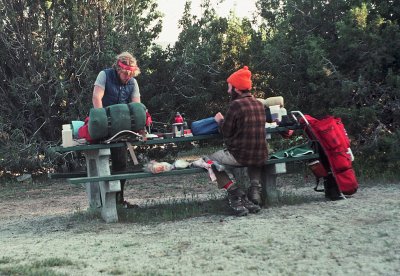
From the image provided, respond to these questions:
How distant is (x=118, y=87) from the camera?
22.1ft

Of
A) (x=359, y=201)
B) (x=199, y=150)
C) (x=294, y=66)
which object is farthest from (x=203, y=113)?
(x=359, y=201)

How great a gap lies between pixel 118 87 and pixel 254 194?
2.05m

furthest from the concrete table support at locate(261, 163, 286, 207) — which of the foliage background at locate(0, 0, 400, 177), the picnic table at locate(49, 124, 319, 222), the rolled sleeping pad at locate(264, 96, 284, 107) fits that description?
the foliage background at locate(0, 0, 400, 177)

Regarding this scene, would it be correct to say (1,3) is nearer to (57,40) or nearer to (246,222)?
(57,40)

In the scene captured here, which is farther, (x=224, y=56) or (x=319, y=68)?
(x=224, y=56)

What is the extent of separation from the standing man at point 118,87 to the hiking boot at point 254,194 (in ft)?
5.28

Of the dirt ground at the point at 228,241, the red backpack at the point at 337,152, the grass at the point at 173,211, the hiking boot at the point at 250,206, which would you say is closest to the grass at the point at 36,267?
the dirt ground at the point at 228,241

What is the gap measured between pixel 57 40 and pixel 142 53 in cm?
169

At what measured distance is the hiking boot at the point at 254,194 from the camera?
6039mm

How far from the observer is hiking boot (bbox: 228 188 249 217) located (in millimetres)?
5836

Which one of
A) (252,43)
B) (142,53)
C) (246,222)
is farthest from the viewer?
(142,53)

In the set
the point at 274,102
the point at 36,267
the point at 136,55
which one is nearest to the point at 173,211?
the point at 274,102

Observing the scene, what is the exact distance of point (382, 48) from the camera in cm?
814

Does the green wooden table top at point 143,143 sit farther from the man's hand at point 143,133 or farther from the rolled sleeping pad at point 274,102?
the rolled sleeping pad at point 274,102
